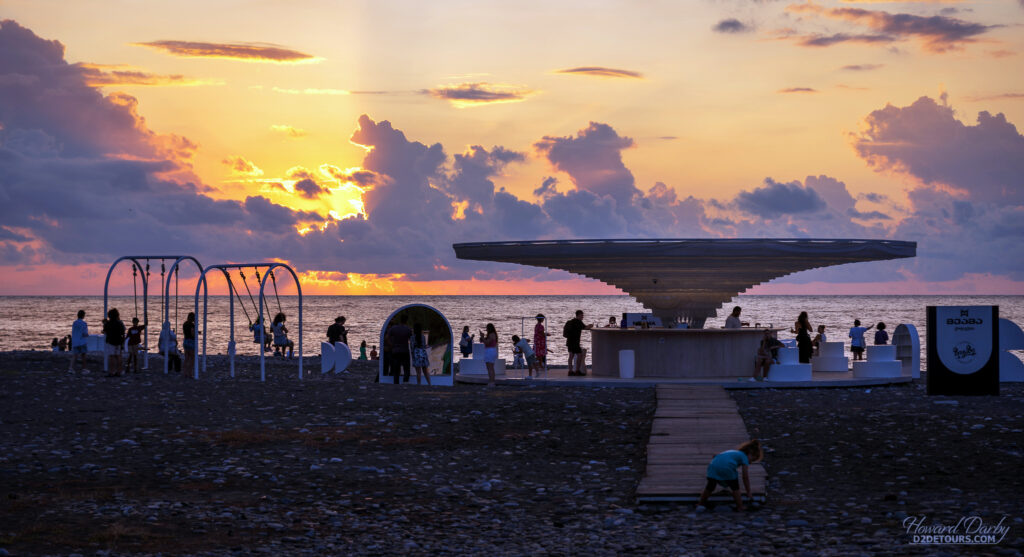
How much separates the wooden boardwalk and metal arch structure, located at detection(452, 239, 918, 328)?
4.77 m

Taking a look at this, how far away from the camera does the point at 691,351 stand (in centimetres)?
2808

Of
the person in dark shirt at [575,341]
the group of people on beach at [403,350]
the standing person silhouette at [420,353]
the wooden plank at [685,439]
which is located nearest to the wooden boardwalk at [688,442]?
the wooden plank at [685,439]

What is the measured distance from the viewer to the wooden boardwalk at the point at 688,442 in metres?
12.1

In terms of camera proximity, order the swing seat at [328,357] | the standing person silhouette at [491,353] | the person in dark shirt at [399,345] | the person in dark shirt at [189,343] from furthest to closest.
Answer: the swing seat at [328,357] → the person in dark shirt at [189,343] → the standing person silhouette at [491,353] → the person in dark shirt at [399,345]

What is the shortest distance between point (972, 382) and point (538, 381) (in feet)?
35.5

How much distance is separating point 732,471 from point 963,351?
47.8ft

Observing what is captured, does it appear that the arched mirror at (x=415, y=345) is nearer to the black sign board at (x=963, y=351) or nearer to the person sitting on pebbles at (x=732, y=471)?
the black sign board at (x=963, y=351)

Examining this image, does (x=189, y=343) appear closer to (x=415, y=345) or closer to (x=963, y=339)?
(x=415, y=345)

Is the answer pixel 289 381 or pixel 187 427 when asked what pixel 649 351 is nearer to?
pixel 289 381

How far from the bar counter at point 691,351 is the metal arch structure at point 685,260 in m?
1.89

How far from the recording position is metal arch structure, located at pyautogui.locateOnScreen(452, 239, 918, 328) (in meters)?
26.6

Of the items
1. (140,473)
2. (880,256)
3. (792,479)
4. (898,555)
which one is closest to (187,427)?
(140,473)

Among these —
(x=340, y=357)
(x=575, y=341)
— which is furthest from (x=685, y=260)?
(x=340, y=357)

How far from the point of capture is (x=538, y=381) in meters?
27.8
